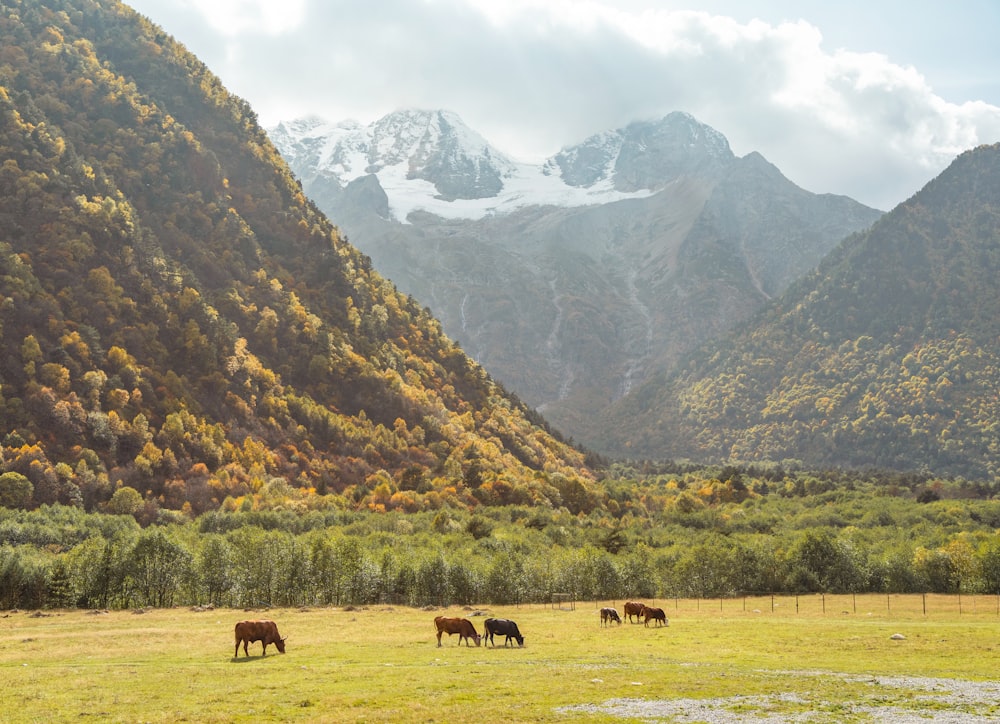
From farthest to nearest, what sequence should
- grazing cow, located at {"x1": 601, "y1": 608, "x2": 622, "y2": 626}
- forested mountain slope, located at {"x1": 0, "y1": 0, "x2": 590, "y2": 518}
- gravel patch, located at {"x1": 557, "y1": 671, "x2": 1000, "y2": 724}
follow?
forested mountain slope, located at {"x1": 0, "y1": 0, "x2": 590, "y2": 518}
grazing cow, located at {"x1": 601, "y1": 608, "x2": 622, "y2": 626}
gravel patch, located at {"x1": 557, "y1": 671, "x2": 1000, "y2": 724}

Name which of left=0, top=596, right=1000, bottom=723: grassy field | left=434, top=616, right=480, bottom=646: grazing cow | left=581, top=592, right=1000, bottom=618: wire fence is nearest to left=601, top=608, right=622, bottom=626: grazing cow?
left=0, top=596, right=1000, bottom=723: grassy field

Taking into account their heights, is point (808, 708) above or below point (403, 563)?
above

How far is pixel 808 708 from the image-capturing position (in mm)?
29453

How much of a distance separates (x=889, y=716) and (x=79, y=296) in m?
165

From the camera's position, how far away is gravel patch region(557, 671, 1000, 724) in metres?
27.4

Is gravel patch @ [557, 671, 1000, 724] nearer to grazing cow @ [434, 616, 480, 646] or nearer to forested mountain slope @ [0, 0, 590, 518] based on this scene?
grazing cow @ [434, 616, 480, 646]

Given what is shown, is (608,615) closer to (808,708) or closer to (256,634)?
(256,634)

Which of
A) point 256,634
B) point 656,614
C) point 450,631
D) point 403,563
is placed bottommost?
point 656,614

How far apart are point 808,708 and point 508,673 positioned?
1392cm

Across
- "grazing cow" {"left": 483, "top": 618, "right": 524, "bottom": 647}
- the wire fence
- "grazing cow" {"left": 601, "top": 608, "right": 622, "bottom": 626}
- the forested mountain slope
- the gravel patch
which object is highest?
the forested mountain slope

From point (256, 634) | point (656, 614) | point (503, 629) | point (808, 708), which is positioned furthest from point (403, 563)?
point (808, 708)

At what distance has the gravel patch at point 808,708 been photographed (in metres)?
27.4

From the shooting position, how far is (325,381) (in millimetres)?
196875

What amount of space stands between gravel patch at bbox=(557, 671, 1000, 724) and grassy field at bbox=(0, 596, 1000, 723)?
0.33 feet
